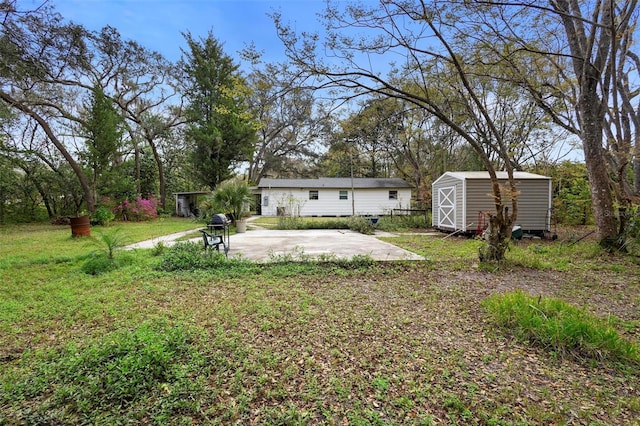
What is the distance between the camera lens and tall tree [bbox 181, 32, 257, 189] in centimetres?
1842

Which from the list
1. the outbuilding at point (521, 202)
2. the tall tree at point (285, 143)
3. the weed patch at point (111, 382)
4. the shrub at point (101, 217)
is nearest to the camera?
the weed patch at point (111, 382)

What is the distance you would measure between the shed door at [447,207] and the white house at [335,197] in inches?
342

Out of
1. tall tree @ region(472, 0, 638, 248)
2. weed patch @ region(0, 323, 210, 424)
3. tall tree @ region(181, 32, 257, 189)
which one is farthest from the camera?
tall tree @ region(181, 32, 257, 189)

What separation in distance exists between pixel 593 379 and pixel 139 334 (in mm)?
3548

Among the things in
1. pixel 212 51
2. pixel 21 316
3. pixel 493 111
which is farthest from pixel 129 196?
pixel 493 111

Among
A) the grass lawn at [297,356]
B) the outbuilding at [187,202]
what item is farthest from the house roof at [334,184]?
the grass lawn at [297,356]

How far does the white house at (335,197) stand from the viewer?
2020 cm

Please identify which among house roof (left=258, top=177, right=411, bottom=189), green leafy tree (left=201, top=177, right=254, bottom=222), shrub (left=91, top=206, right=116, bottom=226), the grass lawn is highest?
house roof (left=258, top=177, right=411, bottom=189)

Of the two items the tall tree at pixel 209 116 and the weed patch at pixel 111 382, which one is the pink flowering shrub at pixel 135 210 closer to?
the tall tree at pixel 209 116

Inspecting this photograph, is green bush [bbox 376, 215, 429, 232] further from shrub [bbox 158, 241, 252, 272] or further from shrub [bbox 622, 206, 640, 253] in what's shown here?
shrub [bbox 158, 241, 252, 272]

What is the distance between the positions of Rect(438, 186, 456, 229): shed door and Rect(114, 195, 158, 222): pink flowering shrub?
565 inches

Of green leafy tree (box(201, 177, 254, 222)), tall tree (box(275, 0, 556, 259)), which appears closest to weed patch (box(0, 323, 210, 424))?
tall tree (box(275, 0, 556, 259))

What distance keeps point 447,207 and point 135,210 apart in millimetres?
14781

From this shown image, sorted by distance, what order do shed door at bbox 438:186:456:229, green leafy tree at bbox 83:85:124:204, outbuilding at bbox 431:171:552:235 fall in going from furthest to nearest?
green leafy tree at bbox 83:85:124:204 < shed door at bbox 438:186:456:229 < outbuilding at bbox 431:171:552:235
